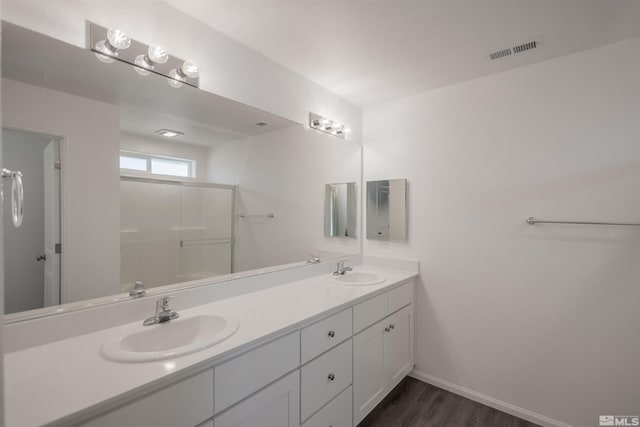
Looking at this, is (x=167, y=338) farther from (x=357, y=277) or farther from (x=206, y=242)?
(x=357, y=277)

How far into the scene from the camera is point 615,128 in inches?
66.7

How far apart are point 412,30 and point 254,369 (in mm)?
1839

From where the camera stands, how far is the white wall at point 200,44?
1.13 metres

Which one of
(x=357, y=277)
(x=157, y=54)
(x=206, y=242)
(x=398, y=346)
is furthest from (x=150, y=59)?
(x=398, y=346)


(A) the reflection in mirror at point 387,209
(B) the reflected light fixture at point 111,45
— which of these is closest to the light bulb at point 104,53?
(B) the reflected light fixture at point 111,45

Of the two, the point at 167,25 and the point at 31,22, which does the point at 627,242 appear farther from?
the point at 31,22

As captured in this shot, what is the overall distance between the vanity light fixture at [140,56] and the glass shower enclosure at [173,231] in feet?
1.67

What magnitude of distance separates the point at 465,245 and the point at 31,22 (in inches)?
102

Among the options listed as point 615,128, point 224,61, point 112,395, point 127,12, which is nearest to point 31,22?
point 127,12

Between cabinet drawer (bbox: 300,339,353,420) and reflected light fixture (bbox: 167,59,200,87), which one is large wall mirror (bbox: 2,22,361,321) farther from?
cabinet drawer (bbox: 300,339,353,420)

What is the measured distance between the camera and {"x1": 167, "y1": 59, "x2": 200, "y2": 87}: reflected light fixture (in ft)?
4.73

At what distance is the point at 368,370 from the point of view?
1839mm

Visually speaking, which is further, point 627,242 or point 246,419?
point 627,242

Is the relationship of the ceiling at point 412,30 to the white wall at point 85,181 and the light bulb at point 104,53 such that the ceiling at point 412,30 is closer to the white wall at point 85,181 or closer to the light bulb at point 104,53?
the light bulb at point 104,53
